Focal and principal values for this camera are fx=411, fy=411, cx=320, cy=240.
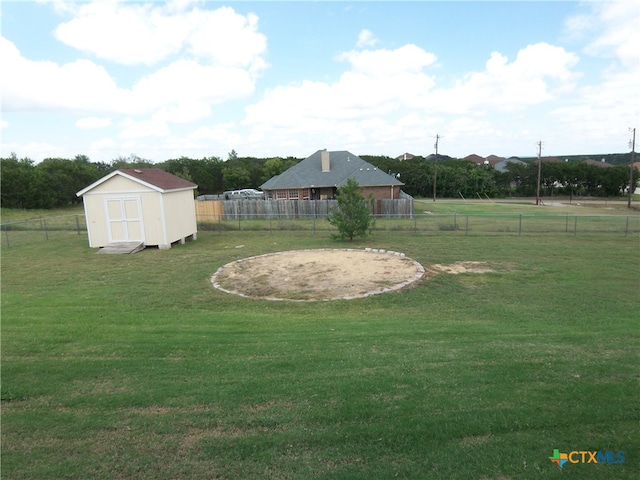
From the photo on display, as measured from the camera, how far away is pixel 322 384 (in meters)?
5.03

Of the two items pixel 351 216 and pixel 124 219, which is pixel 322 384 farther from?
pixel 124 219

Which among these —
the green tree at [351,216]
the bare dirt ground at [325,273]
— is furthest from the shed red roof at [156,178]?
the green tree at [351,216]

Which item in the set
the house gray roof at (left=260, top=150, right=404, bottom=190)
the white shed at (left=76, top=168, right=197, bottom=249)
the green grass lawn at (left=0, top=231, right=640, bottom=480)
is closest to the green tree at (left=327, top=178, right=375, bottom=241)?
the white shed at (left=76, top=168, right=197, bottom=249)

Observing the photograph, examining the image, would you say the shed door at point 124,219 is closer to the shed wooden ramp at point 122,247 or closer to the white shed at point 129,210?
the white shed at point 129,210

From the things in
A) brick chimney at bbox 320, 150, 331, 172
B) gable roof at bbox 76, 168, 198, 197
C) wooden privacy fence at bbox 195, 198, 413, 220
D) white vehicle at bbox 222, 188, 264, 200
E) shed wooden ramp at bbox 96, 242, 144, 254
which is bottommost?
shed wooden ramp at bbox 96, 242, 144, 254

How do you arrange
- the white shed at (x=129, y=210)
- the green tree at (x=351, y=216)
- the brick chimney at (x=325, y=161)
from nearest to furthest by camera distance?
the white shed at (x=129, y=210), the green tree at (x=351, y=216), the brick chimney at (x=325, y=161)

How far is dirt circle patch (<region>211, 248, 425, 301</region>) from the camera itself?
10.4 metres

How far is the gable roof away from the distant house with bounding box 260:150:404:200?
644 inches

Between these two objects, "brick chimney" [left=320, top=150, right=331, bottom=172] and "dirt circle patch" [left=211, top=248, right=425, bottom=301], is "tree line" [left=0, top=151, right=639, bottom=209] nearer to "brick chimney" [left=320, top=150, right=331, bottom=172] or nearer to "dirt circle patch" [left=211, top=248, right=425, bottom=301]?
"brick chimney" [left=320, top=150, right=331, bottom=172]

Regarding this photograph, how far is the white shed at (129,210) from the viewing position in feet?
58.9

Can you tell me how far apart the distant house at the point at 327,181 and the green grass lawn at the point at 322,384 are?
2529 centimetres

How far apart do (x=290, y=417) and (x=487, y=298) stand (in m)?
6.77

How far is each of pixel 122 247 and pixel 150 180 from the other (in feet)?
10.5

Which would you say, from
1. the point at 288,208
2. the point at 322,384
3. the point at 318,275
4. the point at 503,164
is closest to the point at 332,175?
the point at 288,208
